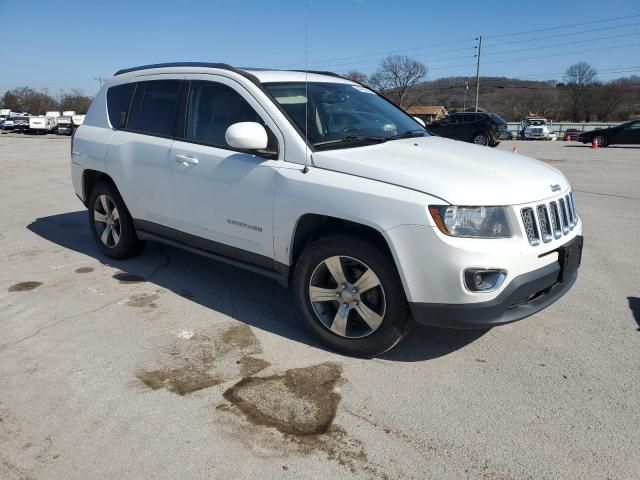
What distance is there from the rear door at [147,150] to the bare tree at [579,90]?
83585mm

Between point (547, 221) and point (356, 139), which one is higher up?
point (356, 139)

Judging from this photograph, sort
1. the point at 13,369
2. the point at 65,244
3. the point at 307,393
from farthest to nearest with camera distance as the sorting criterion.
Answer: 1. the point at 65,244
2. the point at 13,369
3. the point at 307,393

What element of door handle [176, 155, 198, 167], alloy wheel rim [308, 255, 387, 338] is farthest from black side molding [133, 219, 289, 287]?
door handle [176, 155, 198, 167]

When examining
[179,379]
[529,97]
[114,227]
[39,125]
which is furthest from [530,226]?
[529,97]

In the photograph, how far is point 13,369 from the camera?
3287 millimetres

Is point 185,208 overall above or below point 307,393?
above

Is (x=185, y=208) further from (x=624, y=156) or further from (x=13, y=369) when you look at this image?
(x=624, y=156)

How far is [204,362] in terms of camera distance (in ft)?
11.0

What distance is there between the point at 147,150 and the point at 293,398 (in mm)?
2730

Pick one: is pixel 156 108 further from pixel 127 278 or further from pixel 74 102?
pixel 74 102

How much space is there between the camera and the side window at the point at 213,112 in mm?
3926

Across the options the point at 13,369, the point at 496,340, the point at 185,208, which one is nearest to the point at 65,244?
the point at 185,208

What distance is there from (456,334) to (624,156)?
1744 cm

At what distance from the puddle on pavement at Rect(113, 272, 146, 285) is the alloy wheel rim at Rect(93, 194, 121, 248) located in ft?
1.38
